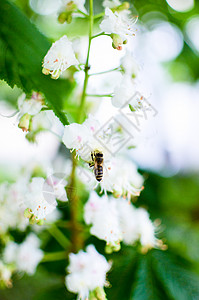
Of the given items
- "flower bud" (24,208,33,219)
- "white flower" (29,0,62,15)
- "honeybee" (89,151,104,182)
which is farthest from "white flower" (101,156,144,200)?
"white flower" (29,0,62,15)

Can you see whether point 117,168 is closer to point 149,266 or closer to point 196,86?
point 149,266

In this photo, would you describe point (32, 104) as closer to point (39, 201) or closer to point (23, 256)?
point (39, 201)

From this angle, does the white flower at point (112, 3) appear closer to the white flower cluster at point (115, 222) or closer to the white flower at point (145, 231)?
the white flower cluster at point (115, 222)

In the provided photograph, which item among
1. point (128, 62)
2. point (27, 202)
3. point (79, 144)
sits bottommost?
point (27, 202)

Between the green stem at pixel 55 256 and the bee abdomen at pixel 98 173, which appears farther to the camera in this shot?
the green stem at pixel 55 256

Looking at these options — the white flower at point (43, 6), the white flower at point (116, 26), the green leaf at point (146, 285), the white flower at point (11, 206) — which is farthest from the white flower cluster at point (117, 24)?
the white flower at point (43, 6)

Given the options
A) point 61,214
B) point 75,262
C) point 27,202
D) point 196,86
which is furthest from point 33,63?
point 196,86
